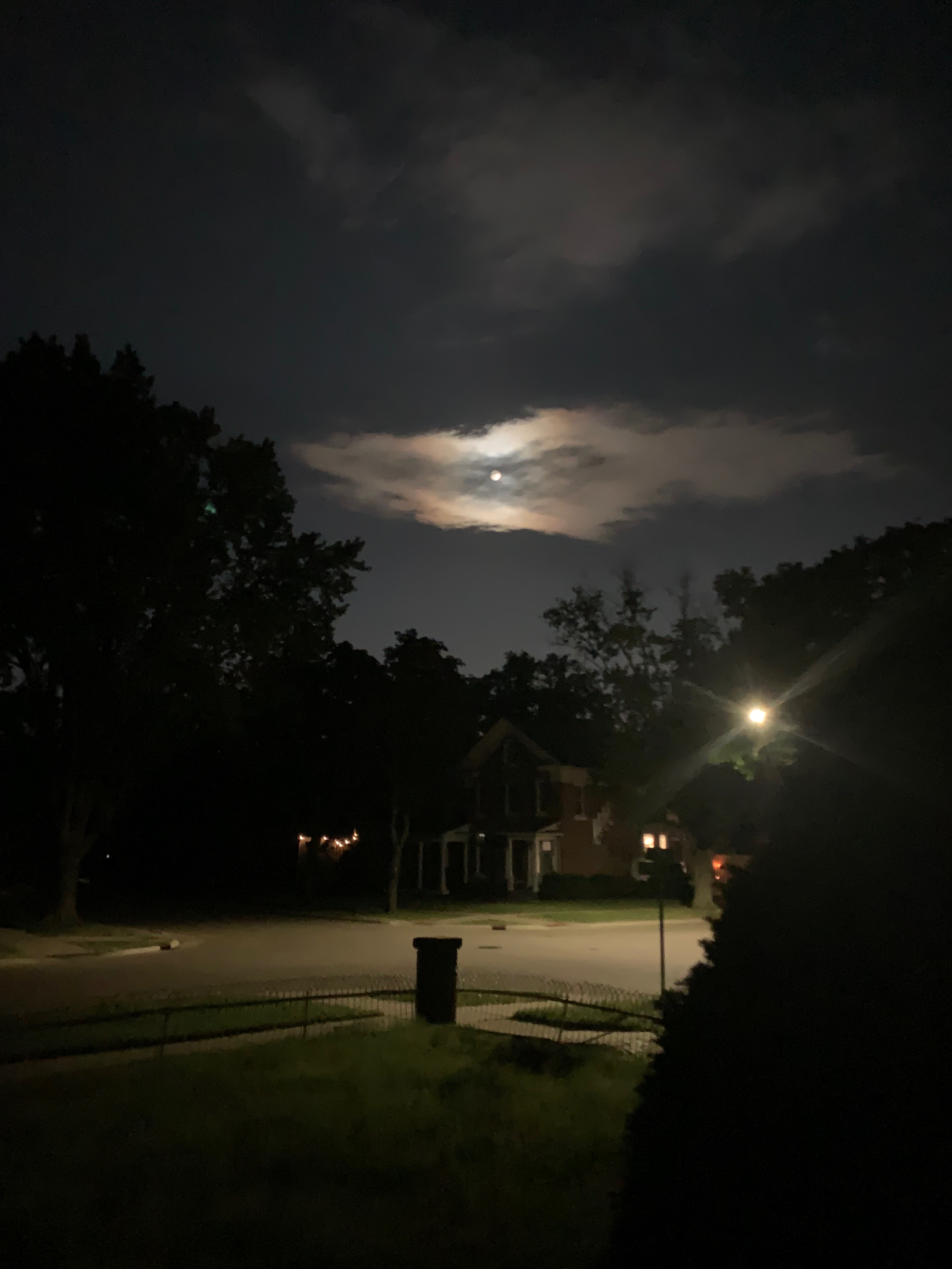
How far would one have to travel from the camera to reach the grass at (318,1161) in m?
5.40

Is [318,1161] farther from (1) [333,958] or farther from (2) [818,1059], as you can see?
(1) [333,958]

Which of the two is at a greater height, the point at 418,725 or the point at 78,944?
the point at 418,725

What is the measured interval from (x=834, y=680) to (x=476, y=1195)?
12.8 feet

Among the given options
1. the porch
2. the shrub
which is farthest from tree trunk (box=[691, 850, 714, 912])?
the shrub

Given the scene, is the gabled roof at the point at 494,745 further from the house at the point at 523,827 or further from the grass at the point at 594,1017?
the grass at the point at 594,1017

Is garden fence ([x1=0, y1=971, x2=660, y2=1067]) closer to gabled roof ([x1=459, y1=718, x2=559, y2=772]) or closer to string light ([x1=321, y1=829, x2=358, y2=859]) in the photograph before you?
string light ([x1=321, y1=829, x2=358, y2=859])

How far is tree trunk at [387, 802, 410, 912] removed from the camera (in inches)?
1377

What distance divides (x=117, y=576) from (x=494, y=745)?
26.4 meters

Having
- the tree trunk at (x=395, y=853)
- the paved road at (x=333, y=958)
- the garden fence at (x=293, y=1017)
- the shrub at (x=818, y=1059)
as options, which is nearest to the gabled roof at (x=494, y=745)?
the tree trunk at (x=395, y=853)

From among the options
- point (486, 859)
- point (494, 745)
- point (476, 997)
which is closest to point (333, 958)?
point (476, 997)

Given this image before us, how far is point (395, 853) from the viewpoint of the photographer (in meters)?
35.9

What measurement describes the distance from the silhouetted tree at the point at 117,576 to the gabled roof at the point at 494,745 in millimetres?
20380

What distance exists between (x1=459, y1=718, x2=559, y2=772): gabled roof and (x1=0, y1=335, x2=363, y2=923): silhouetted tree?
802 inches

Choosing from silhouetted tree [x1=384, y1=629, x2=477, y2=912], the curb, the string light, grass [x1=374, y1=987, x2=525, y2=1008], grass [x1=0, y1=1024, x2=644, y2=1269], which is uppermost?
silhouetted tree [x1=384, y1=629, x2=477, y2=912]
